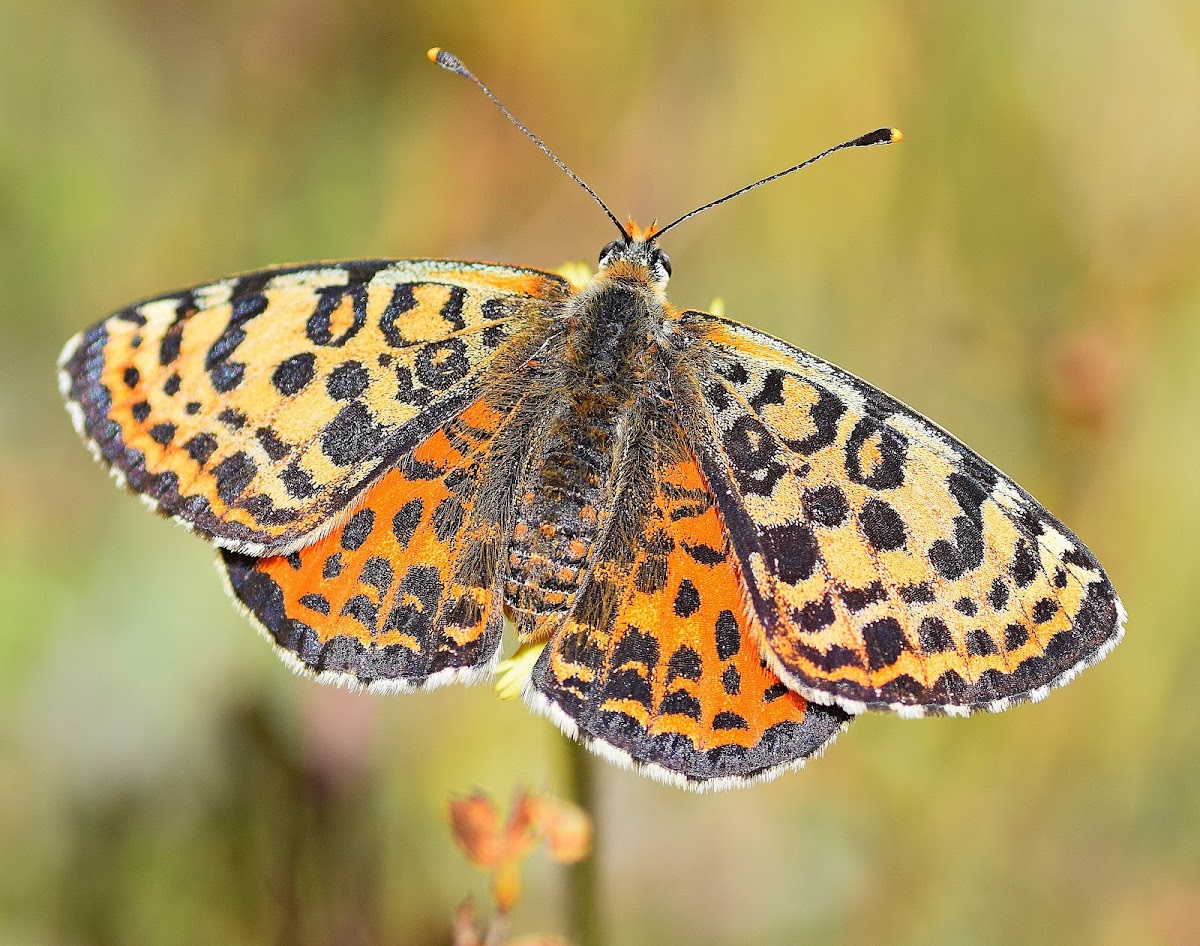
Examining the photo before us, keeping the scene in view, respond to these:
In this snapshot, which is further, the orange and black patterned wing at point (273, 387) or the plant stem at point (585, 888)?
the orange and black patterned wing at point (273, 387)

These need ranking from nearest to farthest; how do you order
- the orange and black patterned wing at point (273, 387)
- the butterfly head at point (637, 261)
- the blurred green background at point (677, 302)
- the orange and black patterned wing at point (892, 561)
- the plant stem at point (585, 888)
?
the orange and black patterned wing at point (892, 561)
the plant stem at point (585, 888)
the orange and black patterned wing at point (273, 387)
the butterfly head at point (637, 261)
the blurred green background at point (677, 302)

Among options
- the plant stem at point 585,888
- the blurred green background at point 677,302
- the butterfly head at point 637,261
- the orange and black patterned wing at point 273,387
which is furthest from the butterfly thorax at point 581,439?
the blurred green background at point 677,302

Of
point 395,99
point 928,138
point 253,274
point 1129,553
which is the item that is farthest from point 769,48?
point 253,274

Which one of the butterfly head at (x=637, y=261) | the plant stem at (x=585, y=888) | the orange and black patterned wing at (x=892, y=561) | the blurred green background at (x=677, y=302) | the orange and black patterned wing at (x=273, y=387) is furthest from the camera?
the blurred green background at (x=677, y=302)

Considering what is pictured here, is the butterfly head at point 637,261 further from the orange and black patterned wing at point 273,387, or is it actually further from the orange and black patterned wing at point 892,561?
the orange and black patterned wing at point 892,561

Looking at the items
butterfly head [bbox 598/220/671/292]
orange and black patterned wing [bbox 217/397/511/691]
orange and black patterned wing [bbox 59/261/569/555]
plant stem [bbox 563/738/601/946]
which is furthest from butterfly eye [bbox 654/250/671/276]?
plant stem [bbox 563/738/601/946]

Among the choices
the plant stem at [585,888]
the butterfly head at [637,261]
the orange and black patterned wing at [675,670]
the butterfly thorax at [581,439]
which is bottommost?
the plant stem at [585,888]

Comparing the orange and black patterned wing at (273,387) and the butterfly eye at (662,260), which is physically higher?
the butterfly eye at (662,260)

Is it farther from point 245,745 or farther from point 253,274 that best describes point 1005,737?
point 253,274

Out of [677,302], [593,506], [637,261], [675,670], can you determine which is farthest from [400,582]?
[677,302]
